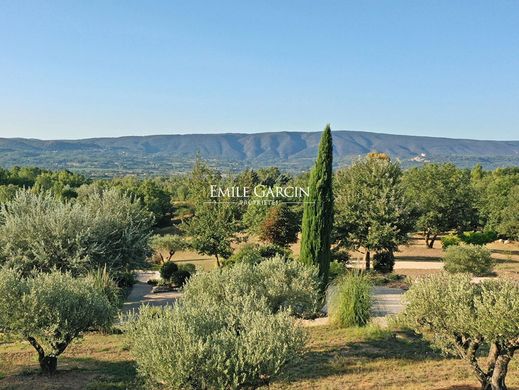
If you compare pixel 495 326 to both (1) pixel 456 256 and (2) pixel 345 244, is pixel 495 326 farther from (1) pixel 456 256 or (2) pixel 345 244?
(2) pixel 345 244

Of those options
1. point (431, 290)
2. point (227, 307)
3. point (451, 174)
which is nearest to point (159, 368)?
point (227, 307)

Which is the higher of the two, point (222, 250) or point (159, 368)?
point (159, 368)

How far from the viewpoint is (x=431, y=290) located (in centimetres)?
862

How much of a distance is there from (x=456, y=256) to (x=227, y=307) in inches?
678

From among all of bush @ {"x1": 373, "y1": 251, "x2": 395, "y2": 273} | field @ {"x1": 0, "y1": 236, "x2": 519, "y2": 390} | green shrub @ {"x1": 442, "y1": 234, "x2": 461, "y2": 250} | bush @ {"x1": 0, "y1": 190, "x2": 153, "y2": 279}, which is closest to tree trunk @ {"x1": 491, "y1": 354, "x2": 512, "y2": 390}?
field @ {"x1": 0, "y1": 236, "x2": 519, "y2": 390}

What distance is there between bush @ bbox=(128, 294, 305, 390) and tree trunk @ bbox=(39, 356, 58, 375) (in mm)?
3634

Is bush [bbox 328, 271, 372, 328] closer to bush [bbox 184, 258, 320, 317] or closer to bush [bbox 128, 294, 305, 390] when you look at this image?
bush [bbox 184, 258, 320, 317]

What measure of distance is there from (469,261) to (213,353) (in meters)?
19.4

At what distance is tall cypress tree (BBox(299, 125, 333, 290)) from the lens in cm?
1811

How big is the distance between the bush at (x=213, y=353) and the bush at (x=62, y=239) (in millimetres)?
11161

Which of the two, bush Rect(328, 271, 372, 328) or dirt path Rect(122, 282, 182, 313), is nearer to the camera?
bush Rect(328, 271, 372, 328)

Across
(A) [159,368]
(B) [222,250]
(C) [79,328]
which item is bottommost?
(B) [222,250]

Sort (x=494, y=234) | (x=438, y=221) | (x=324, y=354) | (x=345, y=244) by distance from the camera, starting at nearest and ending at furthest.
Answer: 1. (x=324, y=354)
2. (x=345, y=244)
3. (x=438, y=221)
4. (x=494, y=234)

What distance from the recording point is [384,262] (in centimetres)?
2577
